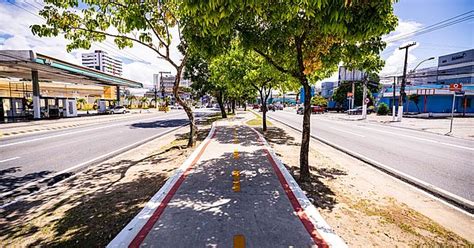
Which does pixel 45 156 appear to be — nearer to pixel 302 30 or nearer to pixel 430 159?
A: pixel 302 30

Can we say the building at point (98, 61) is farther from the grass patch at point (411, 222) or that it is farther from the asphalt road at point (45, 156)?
the grass patch at point (411, 222)

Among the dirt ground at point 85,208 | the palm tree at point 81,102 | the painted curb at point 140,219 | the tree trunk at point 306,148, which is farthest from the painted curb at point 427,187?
the palm tree at point 81,102

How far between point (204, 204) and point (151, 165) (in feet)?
14.1

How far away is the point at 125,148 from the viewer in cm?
1184

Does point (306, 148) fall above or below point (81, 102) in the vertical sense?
below

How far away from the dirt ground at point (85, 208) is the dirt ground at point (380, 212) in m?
4.00

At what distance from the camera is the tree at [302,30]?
161 inches

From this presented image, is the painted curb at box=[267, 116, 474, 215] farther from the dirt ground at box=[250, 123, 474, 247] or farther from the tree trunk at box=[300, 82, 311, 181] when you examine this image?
the tree trunk at box=[300, 82, 311, 181]

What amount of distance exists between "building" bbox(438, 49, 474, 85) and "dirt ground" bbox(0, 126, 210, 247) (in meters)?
83.2

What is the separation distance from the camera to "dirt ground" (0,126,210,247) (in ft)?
12.8

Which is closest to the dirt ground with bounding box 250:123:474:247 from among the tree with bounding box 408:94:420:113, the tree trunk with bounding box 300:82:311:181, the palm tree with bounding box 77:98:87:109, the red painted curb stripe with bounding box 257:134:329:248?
the tree trunk with bounding box 300:82:311:181

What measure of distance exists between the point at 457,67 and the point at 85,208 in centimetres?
9829

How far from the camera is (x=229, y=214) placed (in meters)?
4.43

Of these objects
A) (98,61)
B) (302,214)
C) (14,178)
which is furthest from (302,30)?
(98,61)
